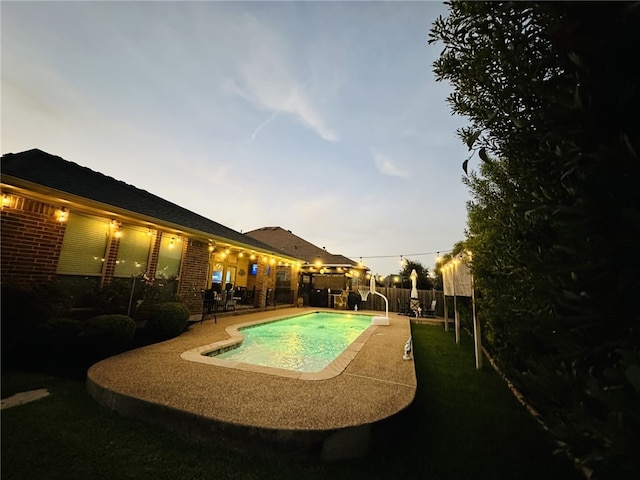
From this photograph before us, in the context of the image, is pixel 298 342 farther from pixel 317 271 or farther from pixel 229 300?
pixel 317 271

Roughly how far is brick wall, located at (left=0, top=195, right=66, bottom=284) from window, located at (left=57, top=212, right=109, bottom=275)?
0.20m

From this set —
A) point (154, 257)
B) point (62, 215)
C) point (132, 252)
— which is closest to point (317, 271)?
point (154, 257)

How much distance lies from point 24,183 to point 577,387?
313 inches

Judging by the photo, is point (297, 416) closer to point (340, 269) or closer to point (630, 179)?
point (630, 179)

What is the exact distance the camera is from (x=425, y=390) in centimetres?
463

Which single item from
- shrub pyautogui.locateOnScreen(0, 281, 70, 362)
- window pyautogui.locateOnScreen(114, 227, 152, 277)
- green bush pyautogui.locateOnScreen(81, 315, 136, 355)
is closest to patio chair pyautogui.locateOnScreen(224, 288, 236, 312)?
window pyautogui.locateOnScreen(114, 227, 152, 277)

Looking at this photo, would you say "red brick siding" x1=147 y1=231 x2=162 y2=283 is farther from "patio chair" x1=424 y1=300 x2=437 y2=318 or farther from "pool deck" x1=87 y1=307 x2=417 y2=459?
"patio chair" x1=424 y1=300 x2=437 y2=318

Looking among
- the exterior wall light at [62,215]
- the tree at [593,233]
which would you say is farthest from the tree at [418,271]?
the tree at [593,233]

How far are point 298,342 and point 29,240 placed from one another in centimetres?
764

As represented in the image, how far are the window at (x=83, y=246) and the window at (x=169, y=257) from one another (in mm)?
1652

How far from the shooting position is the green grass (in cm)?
244

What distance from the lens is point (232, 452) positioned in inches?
108

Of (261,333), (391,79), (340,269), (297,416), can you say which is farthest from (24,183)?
(340,269)

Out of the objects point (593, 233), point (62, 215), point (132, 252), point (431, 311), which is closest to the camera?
point (593, 233)
